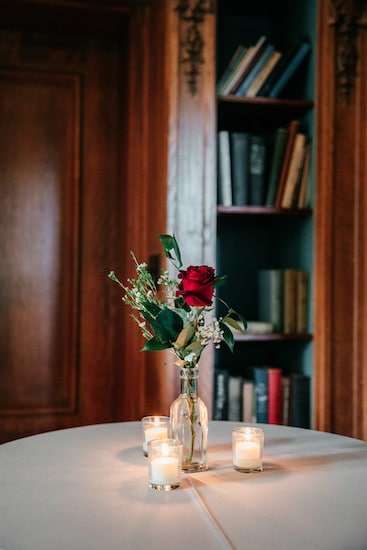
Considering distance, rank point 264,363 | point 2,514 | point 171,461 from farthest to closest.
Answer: point 264,363 < point 171,461 < point 2,514

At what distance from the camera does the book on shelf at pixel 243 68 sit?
251 centimetres

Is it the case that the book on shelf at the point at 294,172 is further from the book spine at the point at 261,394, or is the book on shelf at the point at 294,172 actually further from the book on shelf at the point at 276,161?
the book spine at the point at 261,394

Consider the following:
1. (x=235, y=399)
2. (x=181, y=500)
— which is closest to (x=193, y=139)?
(x=235, y=399)

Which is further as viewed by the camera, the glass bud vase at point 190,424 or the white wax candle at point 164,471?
the glass bud vase at point 190,424

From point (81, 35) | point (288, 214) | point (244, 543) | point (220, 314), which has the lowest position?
point (244, 543)

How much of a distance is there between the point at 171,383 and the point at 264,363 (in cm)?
60

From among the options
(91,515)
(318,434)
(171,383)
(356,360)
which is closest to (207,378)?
(171,383)

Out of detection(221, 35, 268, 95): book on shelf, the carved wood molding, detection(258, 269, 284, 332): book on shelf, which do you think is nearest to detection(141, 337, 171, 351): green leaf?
detection(258, 269, 284, 332): book on shelf

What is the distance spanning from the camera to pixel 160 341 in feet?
4.30

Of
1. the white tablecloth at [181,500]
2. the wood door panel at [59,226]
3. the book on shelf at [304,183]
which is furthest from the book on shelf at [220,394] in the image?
the white tablecloth at [181,500]

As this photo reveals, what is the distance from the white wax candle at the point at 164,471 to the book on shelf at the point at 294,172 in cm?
153

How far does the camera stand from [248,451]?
4.30ft

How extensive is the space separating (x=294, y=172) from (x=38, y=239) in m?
1.09

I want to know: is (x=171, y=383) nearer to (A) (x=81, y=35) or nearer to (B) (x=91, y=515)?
(B) (x=91, y=515)
